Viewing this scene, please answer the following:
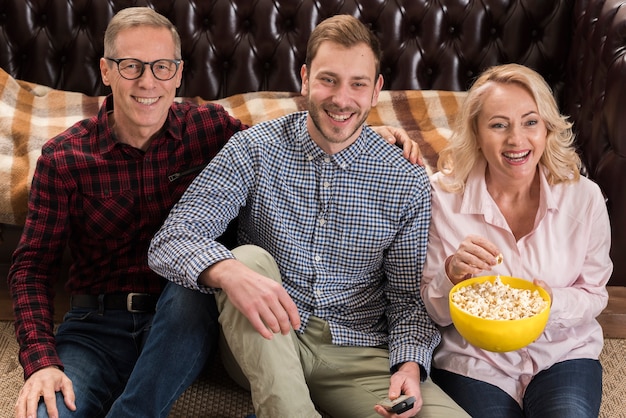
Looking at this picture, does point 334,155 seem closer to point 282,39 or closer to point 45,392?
point 45,392

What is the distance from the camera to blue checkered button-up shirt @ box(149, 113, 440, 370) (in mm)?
1884

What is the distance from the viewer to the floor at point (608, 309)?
243cm

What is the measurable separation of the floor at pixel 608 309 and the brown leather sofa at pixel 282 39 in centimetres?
66

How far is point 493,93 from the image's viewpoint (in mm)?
1882

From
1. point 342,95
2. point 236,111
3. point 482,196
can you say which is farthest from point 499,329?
point 236,111

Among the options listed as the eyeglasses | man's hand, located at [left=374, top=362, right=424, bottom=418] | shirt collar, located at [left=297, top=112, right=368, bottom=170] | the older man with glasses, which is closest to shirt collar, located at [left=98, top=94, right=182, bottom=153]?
the older man with glasses

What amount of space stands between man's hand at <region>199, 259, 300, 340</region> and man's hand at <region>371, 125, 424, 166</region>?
0.48 m

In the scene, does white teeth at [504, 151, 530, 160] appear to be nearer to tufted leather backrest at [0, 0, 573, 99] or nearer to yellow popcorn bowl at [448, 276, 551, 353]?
yellow popcorn bowl at [448, 276, 551, 353]

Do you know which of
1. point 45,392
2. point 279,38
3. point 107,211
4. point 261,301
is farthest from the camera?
point 279,38

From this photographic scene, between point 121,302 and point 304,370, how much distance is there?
470 mm

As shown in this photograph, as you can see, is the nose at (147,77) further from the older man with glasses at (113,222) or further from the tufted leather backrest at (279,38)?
the tufted leather backrest at (279,38)

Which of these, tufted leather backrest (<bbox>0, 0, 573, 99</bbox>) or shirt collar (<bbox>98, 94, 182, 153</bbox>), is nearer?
shirt collar (<bbox>98, 94, 182, 153</bbox>)

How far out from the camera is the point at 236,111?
272cm

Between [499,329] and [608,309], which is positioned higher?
[499,329]
